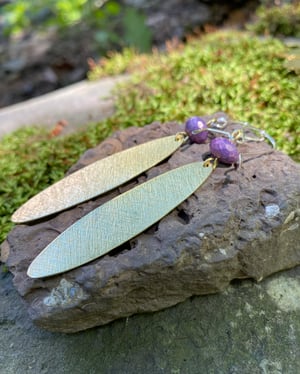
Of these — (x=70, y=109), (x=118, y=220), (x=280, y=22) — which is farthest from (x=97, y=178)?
(x=280, y=22)

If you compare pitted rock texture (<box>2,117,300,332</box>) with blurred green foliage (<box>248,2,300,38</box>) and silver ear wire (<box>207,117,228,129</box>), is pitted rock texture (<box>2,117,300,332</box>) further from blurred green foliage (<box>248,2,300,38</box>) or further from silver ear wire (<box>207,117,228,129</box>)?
blurred green foliage (<box>248,2,300,38</box>)

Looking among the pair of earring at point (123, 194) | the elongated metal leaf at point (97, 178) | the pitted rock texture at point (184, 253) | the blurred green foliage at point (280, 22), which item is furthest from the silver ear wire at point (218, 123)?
the blurred green foliage at point (280, 22)

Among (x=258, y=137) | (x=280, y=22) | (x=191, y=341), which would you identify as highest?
(x=258, y=137)

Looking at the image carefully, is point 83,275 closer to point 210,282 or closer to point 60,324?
point 60,324

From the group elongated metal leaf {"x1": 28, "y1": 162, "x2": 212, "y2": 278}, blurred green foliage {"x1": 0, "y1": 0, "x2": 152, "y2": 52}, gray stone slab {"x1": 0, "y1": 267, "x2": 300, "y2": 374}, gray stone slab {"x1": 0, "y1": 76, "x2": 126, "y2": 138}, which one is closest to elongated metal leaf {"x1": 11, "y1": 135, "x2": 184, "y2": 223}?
elongated metal leaf {"x1": 28, "y1": 162, "x2": 212, "y2": 278}

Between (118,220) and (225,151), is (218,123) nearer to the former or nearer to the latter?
(225,151)
